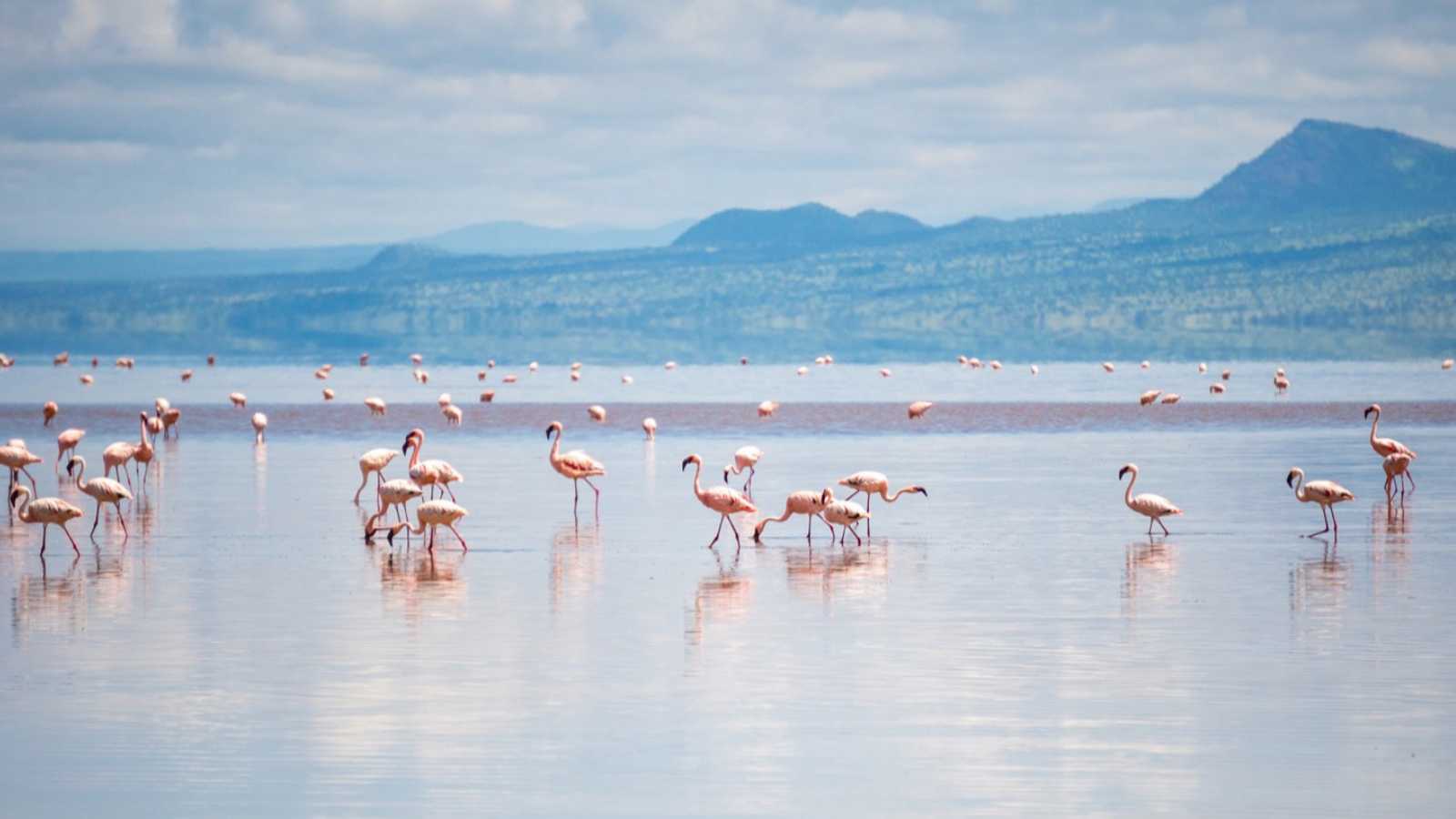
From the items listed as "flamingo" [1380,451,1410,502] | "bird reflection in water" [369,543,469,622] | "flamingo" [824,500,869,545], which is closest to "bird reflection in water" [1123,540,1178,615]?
"flamingo" [824,500,869,545]

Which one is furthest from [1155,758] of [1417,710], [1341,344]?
[1341,344]

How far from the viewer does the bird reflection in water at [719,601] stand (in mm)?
14516

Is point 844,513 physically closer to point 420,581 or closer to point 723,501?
point 723,501

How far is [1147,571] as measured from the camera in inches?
687

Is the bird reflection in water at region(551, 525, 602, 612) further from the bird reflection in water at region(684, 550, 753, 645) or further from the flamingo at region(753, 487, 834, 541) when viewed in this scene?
the flamingo at region(753, 487, 834, 541)

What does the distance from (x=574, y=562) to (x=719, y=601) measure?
9.50ft

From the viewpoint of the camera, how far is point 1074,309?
168 m

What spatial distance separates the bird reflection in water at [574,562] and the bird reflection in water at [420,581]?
0.80 meters

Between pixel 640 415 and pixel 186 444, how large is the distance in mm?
11752

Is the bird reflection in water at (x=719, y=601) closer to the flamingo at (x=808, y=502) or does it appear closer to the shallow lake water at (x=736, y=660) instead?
the shallow lake water at (x=736, y=660)

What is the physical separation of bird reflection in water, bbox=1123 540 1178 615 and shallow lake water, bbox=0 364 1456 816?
6 cm

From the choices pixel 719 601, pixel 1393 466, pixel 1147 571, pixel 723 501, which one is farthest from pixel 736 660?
pixel 1393 466

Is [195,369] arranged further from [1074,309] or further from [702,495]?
[1074,309]

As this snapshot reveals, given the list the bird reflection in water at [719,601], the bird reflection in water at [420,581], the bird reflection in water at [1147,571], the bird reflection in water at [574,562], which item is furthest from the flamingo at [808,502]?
the bird reflection in water at [420,581]
